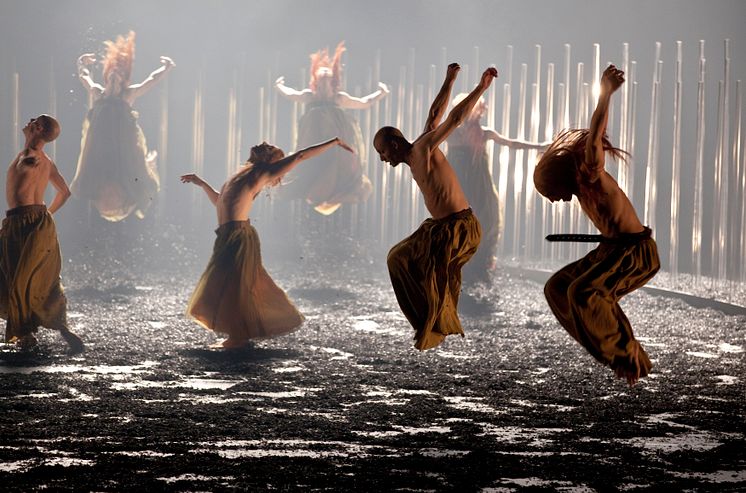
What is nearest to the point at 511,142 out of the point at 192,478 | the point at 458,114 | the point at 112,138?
the point at 112,138

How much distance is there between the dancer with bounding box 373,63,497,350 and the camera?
6742 mm

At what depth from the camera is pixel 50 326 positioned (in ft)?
31.4

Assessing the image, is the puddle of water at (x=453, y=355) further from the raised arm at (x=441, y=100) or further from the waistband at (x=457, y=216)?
the raised arm at (x=441, y=100)

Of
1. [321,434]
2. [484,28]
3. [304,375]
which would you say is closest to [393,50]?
[484,28]

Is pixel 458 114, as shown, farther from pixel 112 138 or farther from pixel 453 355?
pixel 112 138

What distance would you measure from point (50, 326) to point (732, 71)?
11.5 metres

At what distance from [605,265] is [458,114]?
110cm

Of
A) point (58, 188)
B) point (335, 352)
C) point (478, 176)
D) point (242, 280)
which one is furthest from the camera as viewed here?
point (478, 176)

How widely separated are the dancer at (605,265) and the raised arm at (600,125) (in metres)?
0.02

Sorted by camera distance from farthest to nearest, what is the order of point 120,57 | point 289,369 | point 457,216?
point 120,57 → point 289,369 → point 457,216

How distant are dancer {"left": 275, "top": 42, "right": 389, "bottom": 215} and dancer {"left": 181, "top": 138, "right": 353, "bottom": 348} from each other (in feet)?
16.3

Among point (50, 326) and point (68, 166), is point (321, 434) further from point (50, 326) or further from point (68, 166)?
point (68, 166)

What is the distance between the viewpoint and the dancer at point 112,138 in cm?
1468

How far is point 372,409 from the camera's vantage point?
738 centimetres
